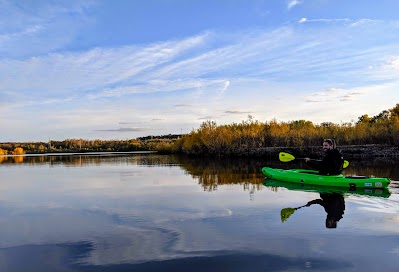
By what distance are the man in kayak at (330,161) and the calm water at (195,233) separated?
5.07 ft

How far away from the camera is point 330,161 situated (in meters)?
11.9

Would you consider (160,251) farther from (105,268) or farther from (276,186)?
(276,186)

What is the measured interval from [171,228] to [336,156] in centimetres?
673

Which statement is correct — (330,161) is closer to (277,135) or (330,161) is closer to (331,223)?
(331,223)

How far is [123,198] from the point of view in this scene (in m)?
10.6

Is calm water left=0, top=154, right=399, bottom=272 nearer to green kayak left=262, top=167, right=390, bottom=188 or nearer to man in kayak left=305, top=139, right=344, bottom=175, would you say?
green kayak left=262, top=167, right=390, bottom=188

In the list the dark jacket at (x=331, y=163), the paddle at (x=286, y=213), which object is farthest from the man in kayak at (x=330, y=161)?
the paddle at (x=286, y=213)

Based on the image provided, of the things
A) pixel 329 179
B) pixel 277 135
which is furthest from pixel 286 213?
pixel 277 135

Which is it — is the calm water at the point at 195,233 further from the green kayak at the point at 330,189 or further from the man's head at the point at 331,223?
the green kayak at the point at 330,189

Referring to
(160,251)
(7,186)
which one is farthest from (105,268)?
(7,186)

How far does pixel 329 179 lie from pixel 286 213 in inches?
173

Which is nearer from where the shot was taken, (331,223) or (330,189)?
(331,223)

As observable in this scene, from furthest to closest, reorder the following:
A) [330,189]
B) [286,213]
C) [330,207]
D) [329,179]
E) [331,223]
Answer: [329,179] < [330,189] < [330,207] < [286,213] < [331,223]

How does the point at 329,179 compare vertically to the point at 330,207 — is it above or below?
above
